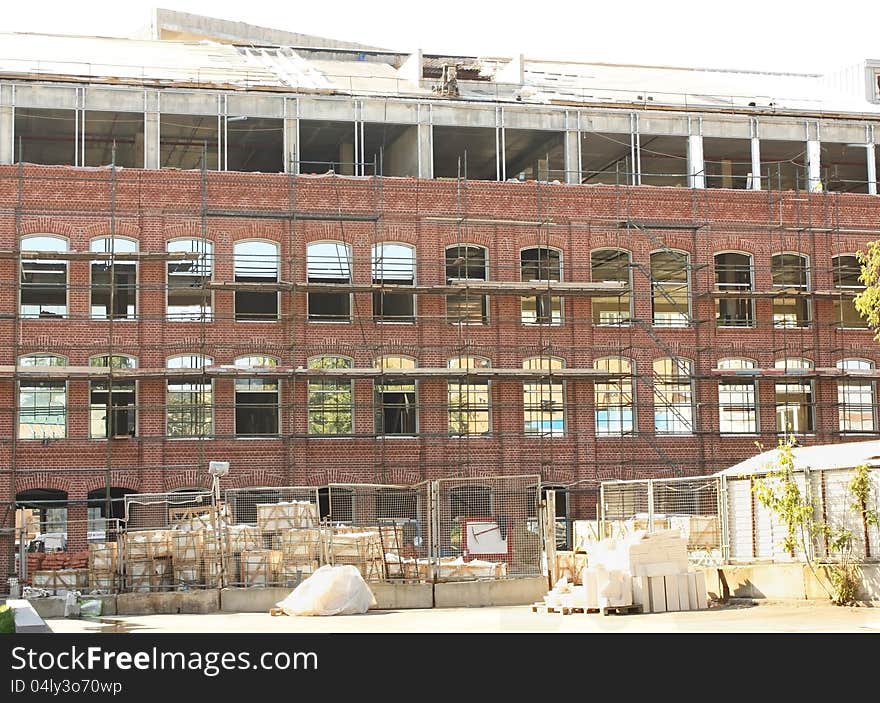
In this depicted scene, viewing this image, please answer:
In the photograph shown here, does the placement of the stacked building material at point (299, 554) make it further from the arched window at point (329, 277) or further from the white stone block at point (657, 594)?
the arched window at point (329, 277)

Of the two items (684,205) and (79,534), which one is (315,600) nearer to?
(79,534)

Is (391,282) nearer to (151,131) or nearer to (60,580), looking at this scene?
(151,131)

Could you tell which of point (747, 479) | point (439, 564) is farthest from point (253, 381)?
point (747, 479)

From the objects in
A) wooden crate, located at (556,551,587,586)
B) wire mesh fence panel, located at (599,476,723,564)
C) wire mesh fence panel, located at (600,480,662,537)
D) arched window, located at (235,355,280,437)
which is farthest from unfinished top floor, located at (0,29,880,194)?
wooden crate, located at (556,551,587,586)

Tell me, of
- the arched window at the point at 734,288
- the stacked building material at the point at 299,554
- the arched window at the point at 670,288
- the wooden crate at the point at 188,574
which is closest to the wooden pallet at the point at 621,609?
the stacked building material at the point at 299,554

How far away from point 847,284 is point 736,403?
18.7ft

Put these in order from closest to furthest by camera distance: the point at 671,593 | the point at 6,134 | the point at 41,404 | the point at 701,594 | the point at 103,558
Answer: the point at 671,593 < the point at 701,594 < the point at 103,558 < the point at 41,404 < the point at 6,134

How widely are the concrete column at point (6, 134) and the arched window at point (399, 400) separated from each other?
11897 millimetres

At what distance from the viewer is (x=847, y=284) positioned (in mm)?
45688

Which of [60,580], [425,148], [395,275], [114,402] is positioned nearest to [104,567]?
[60,580]

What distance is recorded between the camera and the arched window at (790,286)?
44562 millimetres

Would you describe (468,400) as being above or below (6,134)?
below

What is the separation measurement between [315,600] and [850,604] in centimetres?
920

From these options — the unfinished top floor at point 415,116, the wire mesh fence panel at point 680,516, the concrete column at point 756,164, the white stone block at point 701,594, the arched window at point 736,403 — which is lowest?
the white stone block at point 701,594
